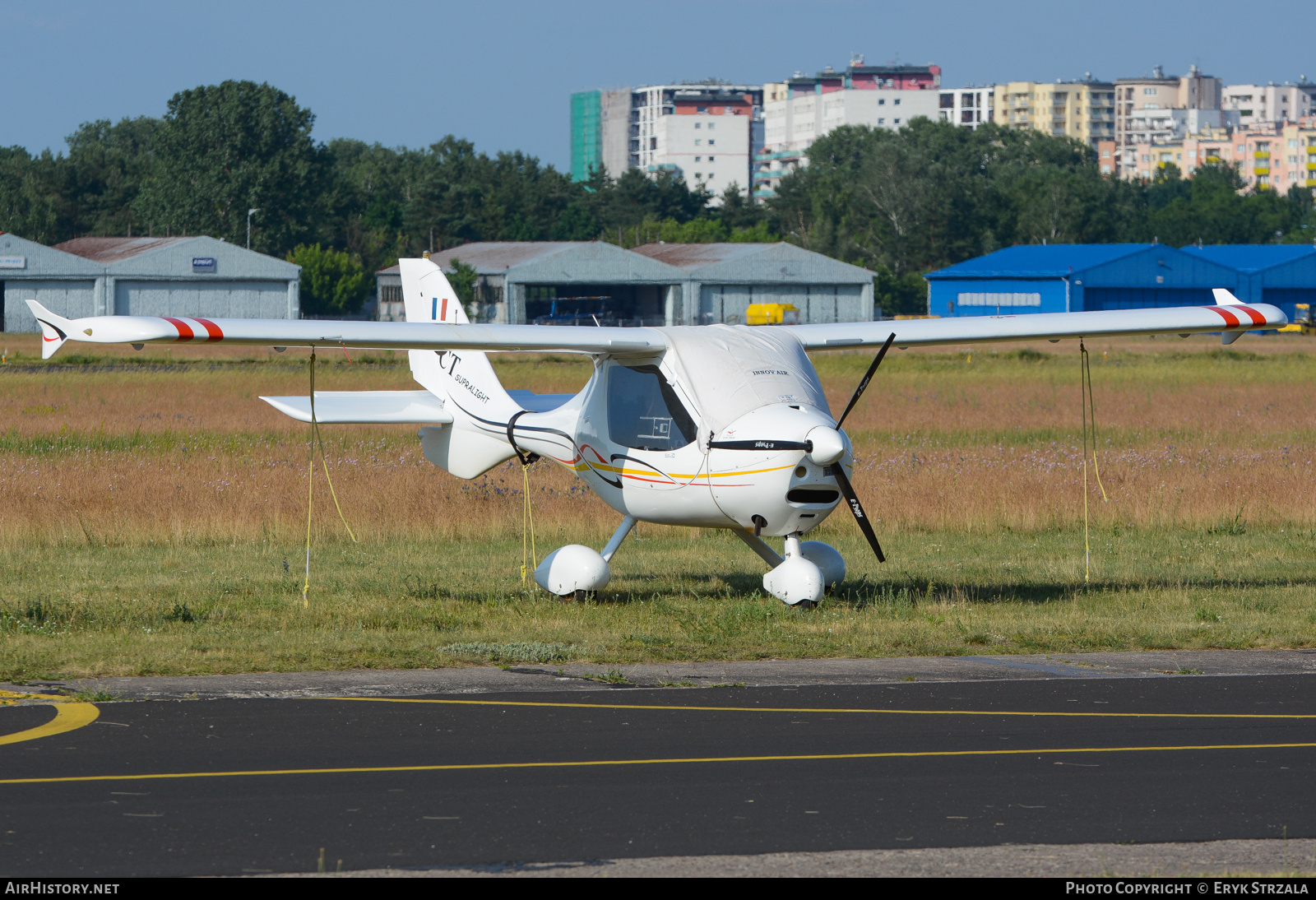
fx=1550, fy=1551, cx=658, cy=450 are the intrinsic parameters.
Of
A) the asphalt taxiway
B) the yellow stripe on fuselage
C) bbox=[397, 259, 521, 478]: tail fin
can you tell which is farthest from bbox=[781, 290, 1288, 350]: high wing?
the asphalt taxiway

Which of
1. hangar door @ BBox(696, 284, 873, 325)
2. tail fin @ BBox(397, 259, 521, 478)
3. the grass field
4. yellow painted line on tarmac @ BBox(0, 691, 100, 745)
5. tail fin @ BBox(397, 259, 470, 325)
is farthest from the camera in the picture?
hangar door @ BBox(696, 284, 873, 325)

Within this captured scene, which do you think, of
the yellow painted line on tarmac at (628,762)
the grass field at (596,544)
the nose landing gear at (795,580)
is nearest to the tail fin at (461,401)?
the grass field at (596,544)

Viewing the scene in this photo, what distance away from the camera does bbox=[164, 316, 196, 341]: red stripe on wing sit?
1215 centimetres

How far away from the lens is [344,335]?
42.1ft

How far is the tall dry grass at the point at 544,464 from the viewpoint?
19906 millimetres

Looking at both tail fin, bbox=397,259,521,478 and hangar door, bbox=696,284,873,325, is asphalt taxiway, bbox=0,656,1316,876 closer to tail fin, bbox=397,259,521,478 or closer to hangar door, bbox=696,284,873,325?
tail fin, bbox=397,259,521,478

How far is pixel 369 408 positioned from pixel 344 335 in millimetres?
3198

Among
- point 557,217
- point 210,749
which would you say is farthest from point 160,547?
point 557,217

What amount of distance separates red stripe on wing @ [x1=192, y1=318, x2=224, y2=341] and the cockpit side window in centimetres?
354

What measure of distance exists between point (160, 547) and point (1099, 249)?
8792cm

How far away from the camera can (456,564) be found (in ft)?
56.3

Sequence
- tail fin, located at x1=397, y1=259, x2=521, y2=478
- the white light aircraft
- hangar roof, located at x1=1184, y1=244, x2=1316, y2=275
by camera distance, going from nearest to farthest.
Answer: the white light aircraft → tail fin, located at x1=397, y1=259, x2=521, y2=478 → hangar roof, located at x1=1184, y1=244, x2=1316, y2=275

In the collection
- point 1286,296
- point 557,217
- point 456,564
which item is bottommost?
point 456,564
